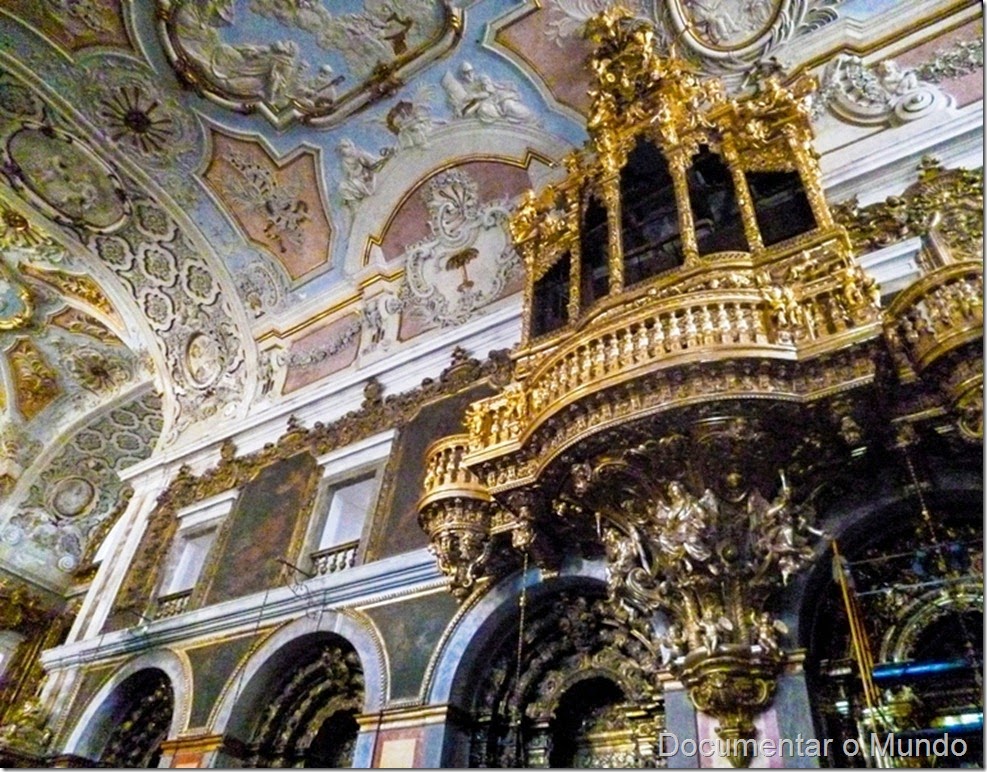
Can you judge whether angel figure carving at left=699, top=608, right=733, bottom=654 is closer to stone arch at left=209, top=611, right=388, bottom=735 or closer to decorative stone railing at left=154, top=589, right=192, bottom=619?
stone arch at left=209, top=611, right=388, bottom=735

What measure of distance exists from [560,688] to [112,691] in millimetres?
6354

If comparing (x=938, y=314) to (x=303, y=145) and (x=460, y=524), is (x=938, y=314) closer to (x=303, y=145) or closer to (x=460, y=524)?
(x=460, y=524)

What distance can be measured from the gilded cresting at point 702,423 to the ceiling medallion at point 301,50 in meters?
4.58

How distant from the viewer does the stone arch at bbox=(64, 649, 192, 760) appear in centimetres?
880

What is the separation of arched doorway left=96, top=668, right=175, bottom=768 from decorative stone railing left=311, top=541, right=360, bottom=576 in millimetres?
2572

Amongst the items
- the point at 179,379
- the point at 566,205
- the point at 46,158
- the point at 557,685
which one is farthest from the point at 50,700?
the point at 566,205

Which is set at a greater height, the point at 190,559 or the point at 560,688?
the point at 190,559

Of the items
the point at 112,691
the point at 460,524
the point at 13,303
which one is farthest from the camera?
the point at 13,303

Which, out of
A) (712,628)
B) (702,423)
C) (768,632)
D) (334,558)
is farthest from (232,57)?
(768,632)

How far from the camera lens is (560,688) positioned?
6469 mm

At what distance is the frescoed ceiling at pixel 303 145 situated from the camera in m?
8.71

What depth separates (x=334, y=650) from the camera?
7.99 m

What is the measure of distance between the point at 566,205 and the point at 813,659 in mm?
5245

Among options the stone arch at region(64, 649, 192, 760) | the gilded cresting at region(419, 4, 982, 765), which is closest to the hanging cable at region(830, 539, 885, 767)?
the gilded cresting at region(419, 4, 982, 765)
